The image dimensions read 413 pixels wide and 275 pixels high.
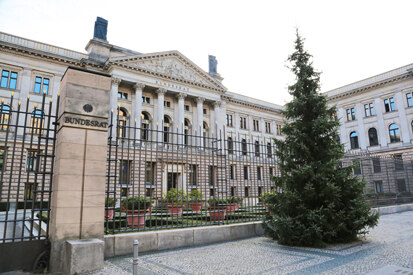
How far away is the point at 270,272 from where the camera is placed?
17.6 feet

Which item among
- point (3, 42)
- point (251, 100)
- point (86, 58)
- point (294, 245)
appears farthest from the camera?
point (251, 100)

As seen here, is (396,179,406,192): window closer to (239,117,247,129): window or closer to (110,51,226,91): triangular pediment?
(110,51,226,91): triangular pediment

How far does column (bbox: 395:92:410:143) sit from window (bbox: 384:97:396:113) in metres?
0.75

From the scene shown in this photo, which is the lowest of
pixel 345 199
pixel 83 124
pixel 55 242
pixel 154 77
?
pixel 55 242

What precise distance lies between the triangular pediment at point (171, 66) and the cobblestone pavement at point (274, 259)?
32500 mm

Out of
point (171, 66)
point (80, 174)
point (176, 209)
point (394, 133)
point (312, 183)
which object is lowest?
point (176, 209)

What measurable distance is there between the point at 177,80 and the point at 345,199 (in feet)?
115

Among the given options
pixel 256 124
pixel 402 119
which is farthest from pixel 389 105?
pixel 256 124

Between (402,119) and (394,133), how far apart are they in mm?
2462

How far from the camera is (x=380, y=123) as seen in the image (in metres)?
44.5

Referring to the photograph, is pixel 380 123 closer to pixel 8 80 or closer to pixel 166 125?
pixel 166 125

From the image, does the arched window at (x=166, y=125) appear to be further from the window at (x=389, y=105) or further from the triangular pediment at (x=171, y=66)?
the window at (x=389, y=105)

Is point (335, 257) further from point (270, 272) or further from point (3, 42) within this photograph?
point (3, 42)

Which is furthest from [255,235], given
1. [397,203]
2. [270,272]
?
[397,203]
